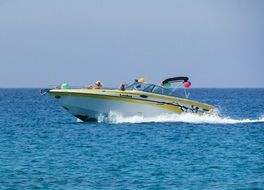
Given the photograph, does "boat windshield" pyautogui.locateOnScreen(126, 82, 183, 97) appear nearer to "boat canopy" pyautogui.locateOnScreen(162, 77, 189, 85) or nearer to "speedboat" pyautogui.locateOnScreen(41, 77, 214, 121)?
"speedboat" pyautogui.locateOnScreen(41, 77, 214, 121)

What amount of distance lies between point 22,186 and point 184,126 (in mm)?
22574

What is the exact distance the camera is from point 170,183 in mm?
27203

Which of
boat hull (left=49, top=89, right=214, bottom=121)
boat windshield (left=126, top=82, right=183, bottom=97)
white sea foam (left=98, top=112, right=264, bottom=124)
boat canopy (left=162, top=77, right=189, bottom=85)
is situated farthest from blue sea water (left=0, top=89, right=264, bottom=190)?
boat canopy (left=162, top=77, right=189, bottom=85)

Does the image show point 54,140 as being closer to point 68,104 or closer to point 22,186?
point 68,104

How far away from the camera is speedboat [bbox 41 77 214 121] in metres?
45.9

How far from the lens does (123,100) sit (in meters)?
46.0

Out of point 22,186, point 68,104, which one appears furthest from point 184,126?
point 22,186

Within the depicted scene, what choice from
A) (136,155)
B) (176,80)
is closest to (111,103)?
(176,80)

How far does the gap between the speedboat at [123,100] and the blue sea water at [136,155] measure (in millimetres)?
840

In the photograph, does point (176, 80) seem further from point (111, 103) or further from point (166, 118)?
point (111, 103)

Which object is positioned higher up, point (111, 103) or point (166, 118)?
point (111, 103)

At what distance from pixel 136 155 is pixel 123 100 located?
11839 millimetres

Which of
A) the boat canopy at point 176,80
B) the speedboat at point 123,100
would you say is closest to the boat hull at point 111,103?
the speedboat at point 123,100

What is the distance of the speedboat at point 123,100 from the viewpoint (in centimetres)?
4594
